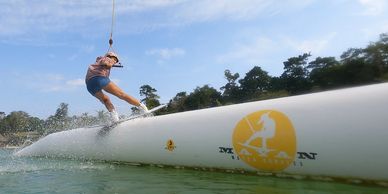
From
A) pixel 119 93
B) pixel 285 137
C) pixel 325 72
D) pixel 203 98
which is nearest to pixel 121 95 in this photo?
pixel 119 93

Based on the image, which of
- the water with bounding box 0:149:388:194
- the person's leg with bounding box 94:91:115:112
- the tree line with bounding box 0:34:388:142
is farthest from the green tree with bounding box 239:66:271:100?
the water with bounding box 0:149:388:194

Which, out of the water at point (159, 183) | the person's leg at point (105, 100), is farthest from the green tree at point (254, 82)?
the water at point (159, 183)

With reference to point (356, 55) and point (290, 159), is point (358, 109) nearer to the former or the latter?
point (290, 159)

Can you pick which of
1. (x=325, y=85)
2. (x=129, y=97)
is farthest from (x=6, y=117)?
(x=129, y=97)

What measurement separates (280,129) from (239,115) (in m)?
0.78

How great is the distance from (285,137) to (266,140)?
28cm

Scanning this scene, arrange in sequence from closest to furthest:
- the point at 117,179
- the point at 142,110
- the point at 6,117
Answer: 1. the point at 117,179
2. the point at 142,110
3. the point at 6,117

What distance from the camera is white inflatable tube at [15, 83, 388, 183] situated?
14.9 ft

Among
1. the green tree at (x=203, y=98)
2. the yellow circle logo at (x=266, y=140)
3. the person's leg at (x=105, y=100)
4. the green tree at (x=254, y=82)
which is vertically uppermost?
the green tree at (x=254, y=82)

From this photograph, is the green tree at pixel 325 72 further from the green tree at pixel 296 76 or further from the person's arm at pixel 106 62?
the person's arm at pixel 106 62

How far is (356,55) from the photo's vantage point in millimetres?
30641

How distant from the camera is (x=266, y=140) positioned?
5430 millimetres

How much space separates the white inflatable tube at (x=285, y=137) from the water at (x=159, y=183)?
0.19m

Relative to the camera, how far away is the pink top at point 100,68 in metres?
8.80
